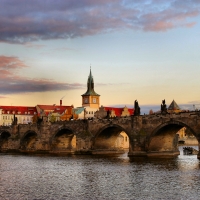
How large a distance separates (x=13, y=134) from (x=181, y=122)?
50.3 meters

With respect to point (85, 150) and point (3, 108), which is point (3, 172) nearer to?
point (85, 150)

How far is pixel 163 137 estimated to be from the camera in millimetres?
59438

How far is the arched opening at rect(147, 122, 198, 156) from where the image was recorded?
188ft

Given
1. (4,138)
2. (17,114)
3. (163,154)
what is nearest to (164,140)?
(163,154)

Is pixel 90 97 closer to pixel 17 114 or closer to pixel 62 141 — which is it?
pixel 17 114

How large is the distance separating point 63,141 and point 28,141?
528 inches

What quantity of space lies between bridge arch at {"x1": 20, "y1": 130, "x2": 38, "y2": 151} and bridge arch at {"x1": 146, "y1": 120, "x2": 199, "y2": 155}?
36.1 m

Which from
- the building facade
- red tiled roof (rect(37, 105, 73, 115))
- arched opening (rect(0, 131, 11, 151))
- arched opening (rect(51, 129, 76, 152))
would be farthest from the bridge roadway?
the building facade

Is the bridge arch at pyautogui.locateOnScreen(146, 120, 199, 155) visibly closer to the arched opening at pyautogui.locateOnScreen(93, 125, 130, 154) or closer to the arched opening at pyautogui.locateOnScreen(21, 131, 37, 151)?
the arched opening at pyautogui.locateOnScreen(93, 125, 130, 154)

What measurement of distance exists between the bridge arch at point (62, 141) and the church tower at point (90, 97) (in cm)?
6310

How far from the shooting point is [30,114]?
15375 cm

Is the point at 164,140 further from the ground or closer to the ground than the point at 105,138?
closer to the ground

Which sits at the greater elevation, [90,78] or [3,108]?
[90,78]

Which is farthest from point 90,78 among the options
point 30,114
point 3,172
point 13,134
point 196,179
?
point 196,179
